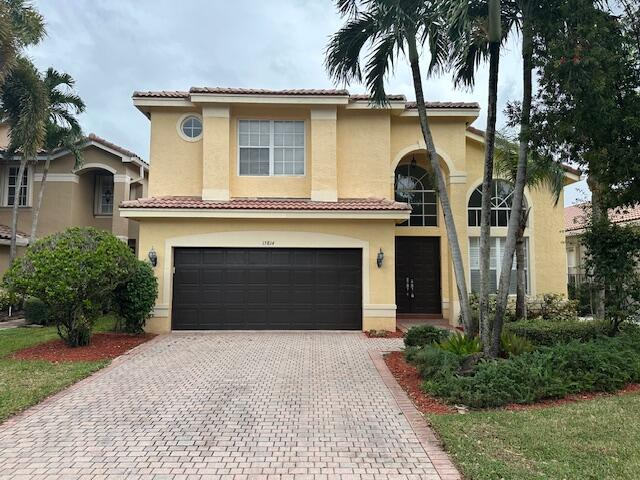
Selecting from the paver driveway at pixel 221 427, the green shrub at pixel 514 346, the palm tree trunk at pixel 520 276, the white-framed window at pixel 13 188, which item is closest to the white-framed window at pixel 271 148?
the palm tree trunk at pixel 520 276

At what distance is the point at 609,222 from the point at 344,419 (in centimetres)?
722

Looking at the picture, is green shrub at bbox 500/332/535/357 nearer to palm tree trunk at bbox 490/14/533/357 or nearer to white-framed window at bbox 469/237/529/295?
palm tree trunk at bbox 490/14/533/357

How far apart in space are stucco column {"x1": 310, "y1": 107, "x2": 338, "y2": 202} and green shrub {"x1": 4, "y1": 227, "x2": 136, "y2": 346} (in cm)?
591

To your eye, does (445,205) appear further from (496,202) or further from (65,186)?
(65,186)

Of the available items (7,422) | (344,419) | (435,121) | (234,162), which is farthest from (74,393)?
(435,121)

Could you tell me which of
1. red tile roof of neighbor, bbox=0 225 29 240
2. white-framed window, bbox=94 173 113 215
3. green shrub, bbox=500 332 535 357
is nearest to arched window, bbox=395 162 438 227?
green shrub, bbox=500 332 535 357

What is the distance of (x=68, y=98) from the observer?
16484 millimetres

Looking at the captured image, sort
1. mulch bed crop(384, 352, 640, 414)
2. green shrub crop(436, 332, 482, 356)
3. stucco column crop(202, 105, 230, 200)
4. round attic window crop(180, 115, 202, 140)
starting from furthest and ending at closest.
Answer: round attic window crop(180, 115, 202, 140) → stucco column crop(202, 105, 230, 200) → green shrub crop(436, 332, 482, 356) → mulch bed crop(384, 352, 640, 414)

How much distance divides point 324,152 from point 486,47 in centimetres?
619

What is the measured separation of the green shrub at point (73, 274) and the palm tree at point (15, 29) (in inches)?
275

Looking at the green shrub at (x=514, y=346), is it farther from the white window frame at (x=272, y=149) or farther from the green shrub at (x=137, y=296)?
the green shrub at (x=137, y=296)

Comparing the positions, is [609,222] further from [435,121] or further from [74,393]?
[74,393]

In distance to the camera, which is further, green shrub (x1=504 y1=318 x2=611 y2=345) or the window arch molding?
the window arch molding

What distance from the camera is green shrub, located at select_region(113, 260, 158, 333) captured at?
36.9 feet
